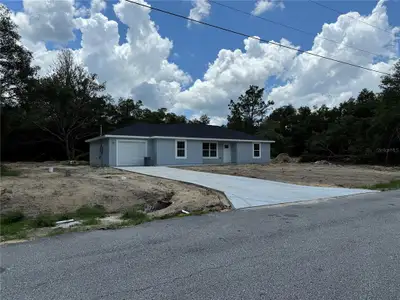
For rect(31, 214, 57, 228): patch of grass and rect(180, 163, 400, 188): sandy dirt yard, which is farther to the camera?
rect(180, 163, 400, 188): sandy dirt yard

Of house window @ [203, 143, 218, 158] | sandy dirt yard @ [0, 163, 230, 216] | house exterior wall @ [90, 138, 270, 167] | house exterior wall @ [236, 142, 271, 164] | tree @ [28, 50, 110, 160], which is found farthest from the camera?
tree @ [28, 50, 110, 160]

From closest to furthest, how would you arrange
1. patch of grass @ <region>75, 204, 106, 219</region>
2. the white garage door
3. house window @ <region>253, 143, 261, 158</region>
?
patch of grass @ <region>75, 204, 106, 219</region> → the white garage door → house window @ <region>253, 143, 261, 158</region>

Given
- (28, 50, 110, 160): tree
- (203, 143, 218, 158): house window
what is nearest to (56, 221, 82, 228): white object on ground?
(203, 143, 218, 158): house window

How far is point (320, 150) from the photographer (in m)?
40.9

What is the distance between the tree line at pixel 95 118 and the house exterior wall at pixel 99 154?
7.73 m

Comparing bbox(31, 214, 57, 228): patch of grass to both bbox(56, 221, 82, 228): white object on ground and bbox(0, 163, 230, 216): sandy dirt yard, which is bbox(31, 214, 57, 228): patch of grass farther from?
bbox(0, 163, 230, 216): sandy dirt yard

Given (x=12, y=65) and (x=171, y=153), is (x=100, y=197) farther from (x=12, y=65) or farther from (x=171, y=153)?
(x=12, y=65)

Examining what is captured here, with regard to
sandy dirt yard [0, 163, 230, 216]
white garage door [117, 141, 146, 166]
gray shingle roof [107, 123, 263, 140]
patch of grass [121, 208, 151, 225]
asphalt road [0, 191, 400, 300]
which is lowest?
asphalt road [0, 191, 400, 300]

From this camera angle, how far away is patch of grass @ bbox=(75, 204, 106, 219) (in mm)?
7595

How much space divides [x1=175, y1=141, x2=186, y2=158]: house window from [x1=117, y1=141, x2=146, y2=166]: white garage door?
2572mm

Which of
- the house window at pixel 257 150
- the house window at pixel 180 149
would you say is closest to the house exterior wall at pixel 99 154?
the house window at pixel 180 149

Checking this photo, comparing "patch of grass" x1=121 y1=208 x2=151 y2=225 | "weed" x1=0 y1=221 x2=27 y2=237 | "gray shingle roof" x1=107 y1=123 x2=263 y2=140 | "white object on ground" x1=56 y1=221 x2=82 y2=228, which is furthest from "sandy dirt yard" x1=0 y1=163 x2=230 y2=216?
"gray shingle roof" x1=107 y1=123 x2=263 y2=140

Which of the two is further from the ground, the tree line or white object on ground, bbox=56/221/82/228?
the tree line

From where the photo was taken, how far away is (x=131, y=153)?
24203mm
